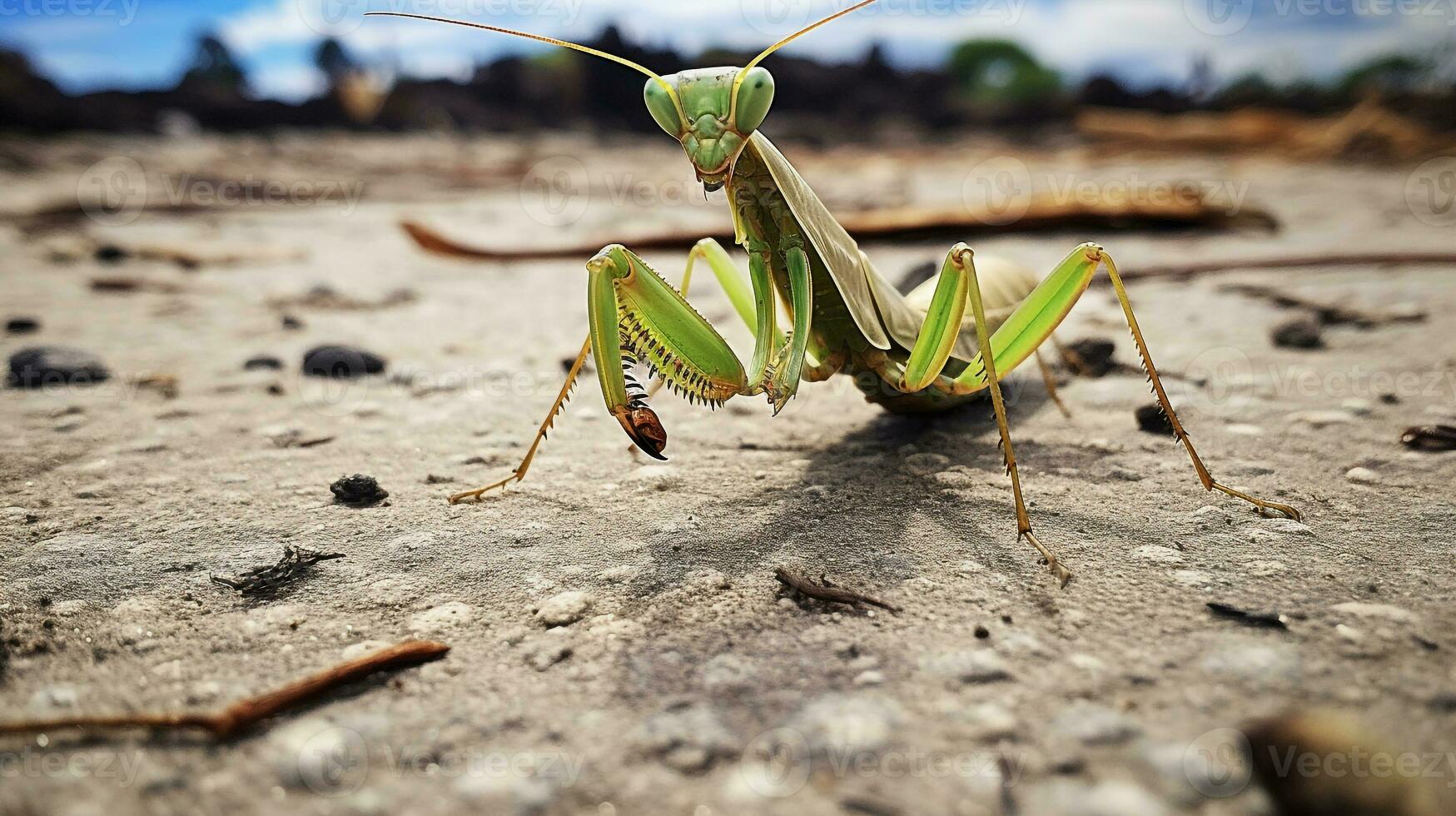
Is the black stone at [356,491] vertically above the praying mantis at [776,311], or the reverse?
the praying mantis at [776,311]

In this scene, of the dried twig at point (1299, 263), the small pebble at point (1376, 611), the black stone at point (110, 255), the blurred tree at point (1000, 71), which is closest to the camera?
the small pebble at point (1376, 611)

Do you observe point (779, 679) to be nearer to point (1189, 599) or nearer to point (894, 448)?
point (1189, 599)

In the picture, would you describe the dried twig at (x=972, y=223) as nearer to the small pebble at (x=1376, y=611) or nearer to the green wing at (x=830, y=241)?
the green wing at (x=830, y=241)

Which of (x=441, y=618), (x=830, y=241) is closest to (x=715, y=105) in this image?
(x=830, y=241)

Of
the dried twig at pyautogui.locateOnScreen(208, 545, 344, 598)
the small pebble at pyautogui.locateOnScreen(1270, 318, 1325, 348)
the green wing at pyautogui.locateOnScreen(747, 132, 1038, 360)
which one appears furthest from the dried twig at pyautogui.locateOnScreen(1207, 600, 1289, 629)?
the small pebble at pyautogui.locateOnScreen(1270, 318, 1325, 348)

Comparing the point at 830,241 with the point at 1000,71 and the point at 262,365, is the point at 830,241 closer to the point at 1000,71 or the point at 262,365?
the point at 262,365

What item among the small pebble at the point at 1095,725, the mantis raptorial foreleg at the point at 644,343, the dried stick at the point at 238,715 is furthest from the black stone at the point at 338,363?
the small pebble at the point at 1095,725

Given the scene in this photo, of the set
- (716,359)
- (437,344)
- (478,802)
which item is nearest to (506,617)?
(478,802)
